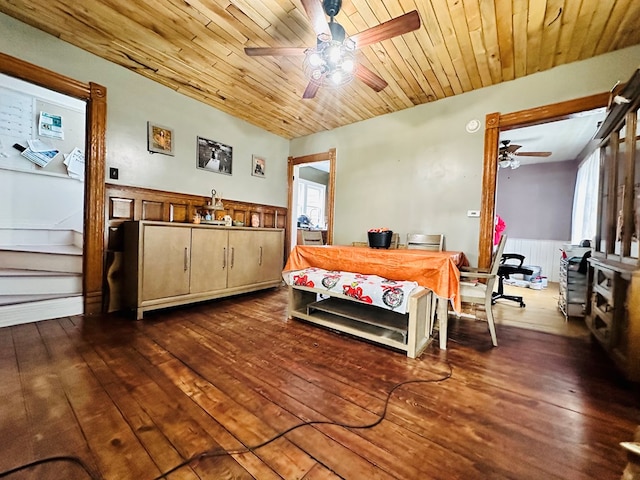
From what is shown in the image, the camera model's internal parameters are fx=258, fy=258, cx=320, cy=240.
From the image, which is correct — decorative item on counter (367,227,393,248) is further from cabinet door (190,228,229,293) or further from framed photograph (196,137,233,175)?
framed photograph (196,137,233,175)

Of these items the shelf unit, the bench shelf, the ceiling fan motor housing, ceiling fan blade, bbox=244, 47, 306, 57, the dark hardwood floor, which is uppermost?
the ceiling fan motor housing

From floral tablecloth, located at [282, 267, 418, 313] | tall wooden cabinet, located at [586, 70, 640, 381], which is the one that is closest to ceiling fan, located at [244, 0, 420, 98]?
tall wooden cabinet, located at [586, 70, 640, 381]

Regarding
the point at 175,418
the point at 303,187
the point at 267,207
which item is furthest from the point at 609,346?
the point at 303,187

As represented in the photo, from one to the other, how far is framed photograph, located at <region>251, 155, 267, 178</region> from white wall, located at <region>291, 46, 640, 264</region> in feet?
3.65

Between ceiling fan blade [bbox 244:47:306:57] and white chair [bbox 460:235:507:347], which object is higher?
ceiling fan blade [bbox 244:47:306:57]

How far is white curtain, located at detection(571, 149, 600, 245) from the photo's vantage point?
13.2 ft

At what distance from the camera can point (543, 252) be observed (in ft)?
19.0

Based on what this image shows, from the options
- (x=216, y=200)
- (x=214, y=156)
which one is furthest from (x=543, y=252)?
(x=214, y=156)

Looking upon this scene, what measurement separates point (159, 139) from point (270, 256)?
204 centimetres

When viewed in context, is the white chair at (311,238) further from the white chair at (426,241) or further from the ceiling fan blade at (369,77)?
the ceiling fan blade at (369,77)

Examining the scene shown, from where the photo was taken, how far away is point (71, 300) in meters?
2.62

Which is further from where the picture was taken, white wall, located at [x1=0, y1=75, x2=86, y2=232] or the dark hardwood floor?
white wall, located at [x1=0, y1=75, x2=86, y2=232]

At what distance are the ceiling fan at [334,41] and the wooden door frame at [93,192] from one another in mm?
1834

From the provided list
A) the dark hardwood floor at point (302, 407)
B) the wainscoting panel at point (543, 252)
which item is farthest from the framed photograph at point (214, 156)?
the wainscoting panel at point (543, 252)
